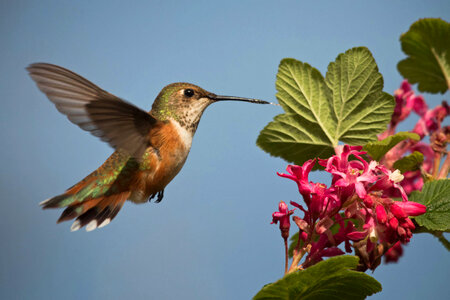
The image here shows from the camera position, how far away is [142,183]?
6.41ft

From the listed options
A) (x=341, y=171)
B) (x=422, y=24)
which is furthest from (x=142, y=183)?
(x=422, y=24)

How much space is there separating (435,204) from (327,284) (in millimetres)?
484

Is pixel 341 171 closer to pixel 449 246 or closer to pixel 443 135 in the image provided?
pixel 449 246

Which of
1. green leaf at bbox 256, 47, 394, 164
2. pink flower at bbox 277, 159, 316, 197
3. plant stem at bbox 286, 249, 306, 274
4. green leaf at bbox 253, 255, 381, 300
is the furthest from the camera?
green leaf at bbox 256, 47, 394, 164

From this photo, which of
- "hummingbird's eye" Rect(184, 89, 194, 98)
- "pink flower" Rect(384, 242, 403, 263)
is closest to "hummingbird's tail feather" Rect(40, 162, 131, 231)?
"hummingbird's eye" Rect(184, 89, 194, 98)

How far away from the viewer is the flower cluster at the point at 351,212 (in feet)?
4.52

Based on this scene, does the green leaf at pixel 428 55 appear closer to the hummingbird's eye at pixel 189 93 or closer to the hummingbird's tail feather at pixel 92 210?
the hummingbird's eye at pixel 189 93

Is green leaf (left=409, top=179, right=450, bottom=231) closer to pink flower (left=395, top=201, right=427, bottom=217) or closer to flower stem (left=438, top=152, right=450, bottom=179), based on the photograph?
pink flower (left=395, top=201, right=427, bottom=217)

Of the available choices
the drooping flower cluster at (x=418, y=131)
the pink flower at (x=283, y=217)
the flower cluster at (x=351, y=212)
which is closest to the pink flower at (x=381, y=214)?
the flower cluster at (x=351, y=212)

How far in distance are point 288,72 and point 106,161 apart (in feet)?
2.84

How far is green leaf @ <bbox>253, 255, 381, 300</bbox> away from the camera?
122cm

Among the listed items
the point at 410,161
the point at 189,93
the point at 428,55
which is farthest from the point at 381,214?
the point at 428,55

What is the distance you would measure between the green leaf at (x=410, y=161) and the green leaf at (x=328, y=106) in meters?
0.15

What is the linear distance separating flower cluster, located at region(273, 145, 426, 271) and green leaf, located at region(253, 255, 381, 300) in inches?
3.1
